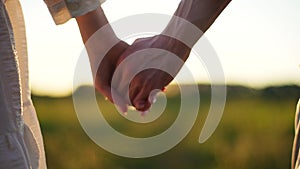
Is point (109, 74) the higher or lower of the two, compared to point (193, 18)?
lower

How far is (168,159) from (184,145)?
151 mm

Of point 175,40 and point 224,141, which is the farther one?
point 224,141

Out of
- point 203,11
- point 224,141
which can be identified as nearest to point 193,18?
point 203,11

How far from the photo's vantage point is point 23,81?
Answer: 2.71ft

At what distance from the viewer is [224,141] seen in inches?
209

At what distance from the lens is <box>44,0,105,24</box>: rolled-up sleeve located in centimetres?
88

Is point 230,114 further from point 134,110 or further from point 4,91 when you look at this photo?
point 4,91

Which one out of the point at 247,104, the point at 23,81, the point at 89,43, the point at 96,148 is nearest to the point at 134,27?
the point at 89,43

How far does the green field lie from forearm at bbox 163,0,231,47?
367 cm

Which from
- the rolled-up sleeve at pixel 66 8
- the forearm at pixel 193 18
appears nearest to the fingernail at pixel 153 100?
the forearm at pixel 193 18

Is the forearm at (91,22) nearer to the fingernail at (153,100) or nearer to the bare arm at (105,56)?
the bare arm at (105,56)

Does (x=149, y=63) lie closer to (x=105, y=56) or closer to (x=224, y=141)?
(x=105, y=56)

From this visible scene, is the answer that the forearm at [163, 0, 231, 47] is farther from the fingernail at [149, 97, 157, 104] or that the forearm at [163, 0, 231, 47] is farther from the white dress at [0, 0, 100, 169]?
the white dress at [0, 0, 100, 169]

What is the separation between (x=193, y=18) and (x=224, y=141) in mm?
4395
